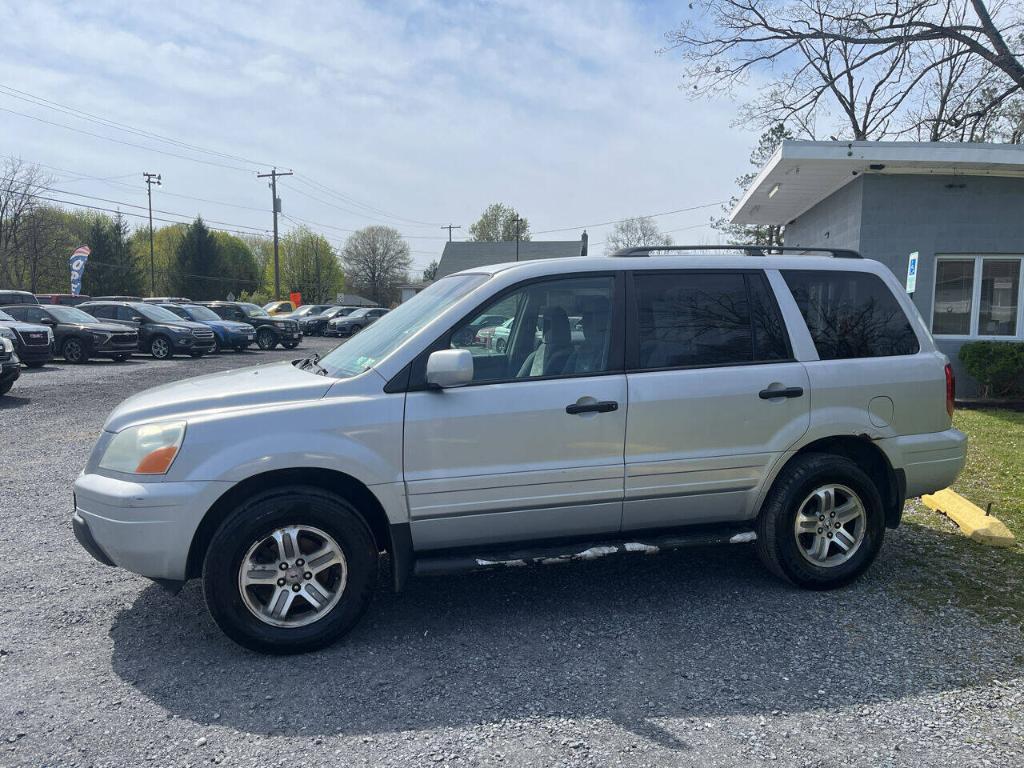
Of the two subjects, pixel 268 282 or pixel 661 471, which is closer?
pixel 661 471

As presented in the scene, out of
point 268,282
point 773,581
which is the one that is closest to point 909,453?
point 773,581

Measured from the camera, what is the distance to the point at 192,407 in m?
3.58

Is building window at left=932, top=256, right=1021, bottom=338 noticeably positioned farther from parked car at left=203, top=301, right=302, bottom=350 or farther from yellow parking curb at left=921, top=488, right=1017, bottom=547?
parked car at left=203, top=301, right=302, bottom=350

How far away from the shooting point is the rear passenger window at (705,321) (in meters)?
4.11

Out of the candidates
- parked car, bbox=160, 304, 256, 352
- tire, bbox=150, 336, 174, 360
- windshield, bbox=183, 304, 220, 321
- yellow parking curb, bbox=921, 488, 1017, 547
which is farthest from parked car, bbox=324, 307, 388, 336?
yellow parking curb, bbox=921, 488, 1017, 547

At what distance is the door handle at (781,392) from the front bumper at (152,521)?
9.30 feet

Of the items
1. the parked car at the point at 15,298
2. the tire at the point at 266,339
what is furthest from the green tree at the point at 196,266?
the parked car at the point at 15,298

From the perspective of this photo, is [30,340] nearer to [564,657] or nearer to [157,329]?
[157,329]

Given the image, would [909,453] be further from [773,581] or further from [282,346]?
[282,346]

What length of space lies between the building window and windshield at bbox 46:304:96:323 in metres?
20.0

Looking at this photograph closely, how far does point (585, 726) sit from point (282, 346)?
28.1 metres

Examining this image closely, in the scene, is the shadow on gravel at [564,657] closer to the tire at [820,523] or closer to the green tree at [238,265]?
the tire at [820,523]

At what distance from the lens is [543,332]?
401 cm

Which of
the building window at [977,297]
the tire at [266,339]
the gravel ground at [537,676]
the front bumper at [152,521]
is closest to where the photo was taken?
the gravel ground at [537,676]
